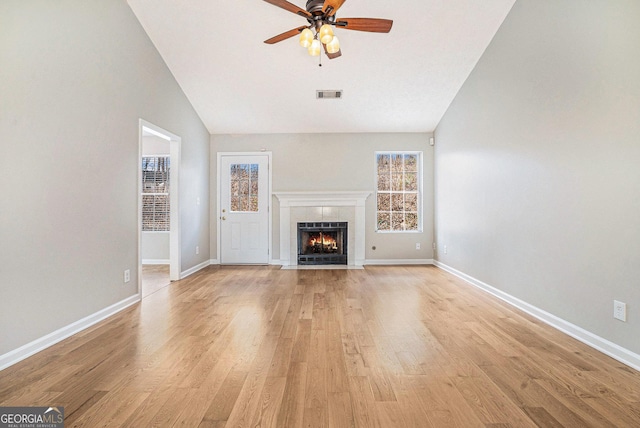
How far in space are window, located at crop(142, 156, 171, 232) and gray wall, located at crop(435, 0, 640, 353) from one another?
565cm

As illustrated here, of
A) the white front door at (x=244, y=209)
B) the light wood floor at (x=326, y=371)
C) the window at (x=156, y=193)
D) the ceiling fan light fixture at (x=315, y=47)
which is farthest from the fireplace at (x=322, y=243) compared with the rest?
the ceiling fan light fixture at (x=315, y=47)

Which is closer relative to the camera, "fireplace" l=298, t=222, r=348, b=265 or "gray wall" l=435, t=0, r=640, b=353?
"gray wall" l=435, t=0, r=640, b=353

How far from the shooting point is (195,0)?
3561 mm

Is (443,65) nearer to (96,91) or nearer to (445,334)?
(445,334)

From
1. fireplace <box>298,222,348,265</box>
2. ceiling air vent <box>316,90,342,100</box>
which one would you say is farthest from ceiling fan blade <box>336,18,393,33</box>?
fireplace <box>298,222,348,265</box>

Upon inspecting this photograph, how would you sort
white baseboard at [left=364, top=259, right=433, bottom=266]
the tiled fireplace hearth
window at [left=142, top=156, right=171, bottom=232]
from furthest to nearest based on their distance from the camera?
window at [left=142, top=156, right=171, bottom=232] < white baseboard at [left=364, top=259, right=433, bottom=266] < the tiled fireplace hearth

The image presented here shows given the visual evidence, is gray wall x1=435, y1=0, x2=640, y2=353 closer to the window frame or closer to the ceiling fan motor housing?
the window frame

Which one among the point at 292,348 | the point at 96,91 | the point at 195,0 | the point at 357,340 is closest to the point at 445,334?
the point at 357,340

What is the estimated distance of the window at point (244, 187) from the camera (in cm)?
620

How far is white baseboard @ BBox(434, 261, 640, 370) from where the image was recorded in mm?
2184

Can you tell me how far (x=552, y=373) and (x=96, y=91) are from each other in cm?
425

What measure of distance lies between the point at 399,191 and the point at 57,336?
17.5 feet

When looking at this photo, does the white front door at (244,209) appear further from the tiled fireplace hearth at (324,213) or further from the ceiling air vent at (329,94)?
the ceiling air vent at (329,94)

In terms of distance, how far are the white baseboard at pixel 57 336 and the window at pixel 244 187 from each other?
9.64 feet
